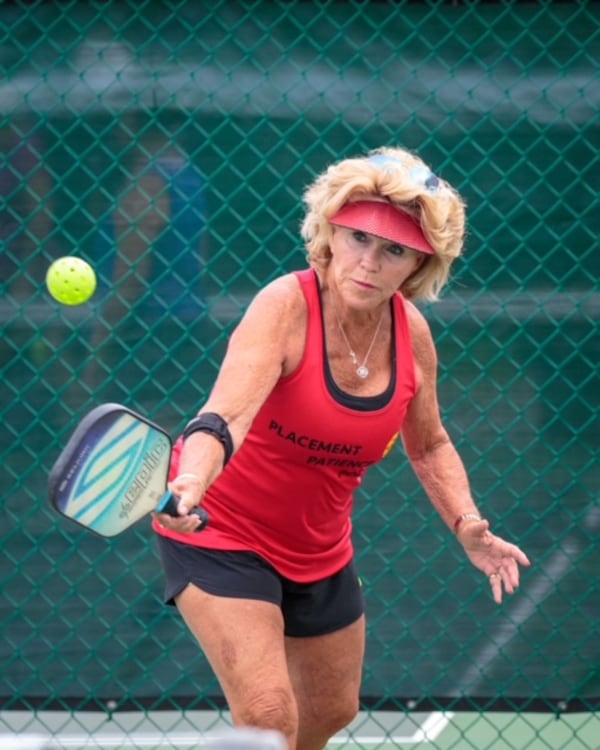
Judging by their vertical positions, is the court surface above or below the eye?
below

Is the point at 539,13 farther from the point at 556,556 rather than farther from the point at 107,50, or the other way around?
the point at 556,556

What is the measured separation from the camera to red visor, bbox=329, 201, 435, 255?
126 inches

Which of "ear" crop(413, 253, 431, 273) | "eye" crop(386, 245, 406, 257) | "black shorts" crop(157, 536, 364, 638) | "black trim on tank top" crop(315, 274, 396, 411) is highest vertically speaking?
"ear" crop(413, 253, 431, 273)

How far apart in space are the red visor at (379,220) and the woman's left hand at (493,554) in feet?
2.23

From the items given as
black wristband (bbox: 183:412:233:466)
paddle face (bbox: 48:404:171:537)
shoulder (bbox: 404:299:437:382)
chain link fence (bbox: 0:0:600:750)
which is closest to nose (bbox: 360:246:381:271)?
shoulder (bbox: 404:299:437:382)

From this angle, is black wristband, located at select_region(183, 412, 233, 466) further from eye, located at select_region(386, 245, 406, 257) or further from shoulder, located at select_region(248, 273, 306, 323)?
eye, located at select_region(386, 245, 406, 257)

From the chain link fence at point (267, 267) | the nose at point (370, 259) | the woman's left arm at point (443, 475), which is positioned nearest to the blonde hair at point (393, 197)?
the nose at point (370, 259)

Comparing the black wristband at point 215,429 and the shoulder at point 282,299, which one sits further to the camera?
the shoulder at point 282,299

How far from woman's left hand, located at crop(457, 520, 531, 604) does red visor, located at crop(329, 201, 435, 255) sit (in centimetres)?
68

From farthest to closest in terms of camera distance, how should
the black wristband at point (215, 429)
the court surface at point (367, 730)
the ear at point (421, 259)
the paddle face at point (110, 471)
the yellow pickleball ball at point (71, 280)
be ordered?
the court surface at point (367, 730) → the yellow pickleball ball at point (71, 280) → the ear at point (421, 259) → the black wristband at point (215, 429) → the paddle face at point (110, 471)

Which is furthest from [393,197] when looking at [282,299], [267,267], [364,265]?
[267,267]

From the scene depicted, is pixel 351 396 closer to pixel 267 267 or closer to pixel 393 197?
pixel 393 197

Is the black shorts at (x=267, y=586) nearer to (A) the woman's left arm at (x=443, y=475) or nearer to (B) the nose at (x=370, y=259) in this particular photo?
(A) the woman's left arm at (x=443, y=475)

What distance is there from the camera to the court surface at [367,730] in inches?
177
